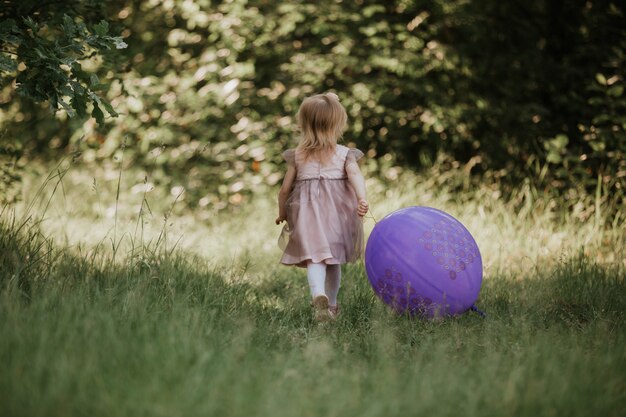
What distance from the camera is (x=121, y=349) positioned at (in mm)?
2592

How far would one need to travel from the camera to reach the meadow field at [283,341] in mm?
2350

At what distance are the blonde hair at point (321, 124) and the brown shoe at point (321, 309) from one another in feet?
2.85

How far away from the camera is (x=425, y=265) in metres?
3.61

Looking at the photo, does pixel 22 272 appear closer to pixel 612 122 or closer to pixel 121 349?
pixel 121 349

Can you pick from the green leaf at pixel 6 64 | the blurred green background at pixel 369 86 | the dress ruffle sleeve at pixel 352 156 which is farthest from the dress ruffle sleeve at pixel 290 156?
the blurred green background at pixel 369 86

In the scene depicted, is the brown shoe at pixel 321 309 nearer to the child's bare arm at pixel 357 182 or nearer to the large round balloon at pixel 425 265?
the large round balloon at pixel 425 265

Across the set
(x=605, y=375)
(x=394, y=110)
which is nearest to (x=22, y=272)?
(x=605, y=375)

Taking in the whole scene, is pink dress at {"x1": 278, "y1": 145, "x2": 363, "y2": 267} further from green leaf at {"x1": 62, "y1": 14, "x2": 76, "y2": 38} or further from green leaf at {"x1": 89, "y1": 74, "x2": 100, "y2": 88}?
green leaf at {"x1": 62, "y1": 14, "x2": 76, "y2": 38}

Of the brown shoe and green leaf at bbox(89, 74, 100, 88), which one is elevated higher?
green leaf at bbox(89, 74, 100, 88)

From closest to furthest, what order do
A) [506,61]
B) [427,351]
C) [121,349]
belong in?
[121,349] → [427,351] → [506,61]

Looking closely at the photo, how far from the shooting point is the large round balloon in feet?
11.9

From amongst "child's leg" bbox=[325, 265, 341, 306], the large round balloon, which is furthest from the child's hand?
"child's leg" bbox=[325, 265, 341, 306]

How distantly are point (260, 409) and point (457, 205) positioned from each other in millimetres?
4563

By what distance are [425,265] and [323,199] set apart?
2.55 ft
